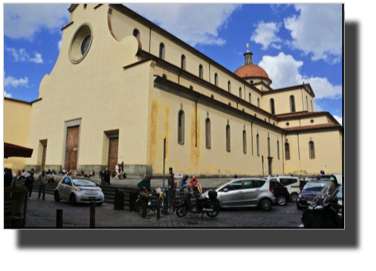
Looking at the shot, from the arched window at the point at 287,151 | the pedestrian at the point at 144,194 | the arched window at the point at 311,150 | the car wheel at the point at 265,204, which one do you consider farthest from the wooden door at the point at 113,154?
the arched window at the point at 311,150

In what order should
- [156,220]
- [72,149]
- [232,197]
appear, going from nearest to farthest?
[156,220] < [232,197] < [72,149]

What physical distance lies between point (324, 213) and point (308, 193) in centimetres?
757

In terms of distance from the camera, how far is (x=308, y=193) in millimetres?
11406

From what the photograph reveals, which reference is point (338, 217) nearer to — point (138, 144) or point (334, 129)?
point (138, 144)

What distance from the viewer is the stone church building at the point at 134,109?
19.2 meters

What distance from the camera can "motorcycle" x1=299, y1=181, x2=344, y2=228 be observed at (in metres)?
4.51

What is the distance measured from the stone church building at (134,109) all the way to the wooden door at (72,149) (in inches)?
3.7

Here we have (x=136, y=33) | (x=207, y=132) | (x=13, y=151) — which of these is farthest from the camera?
(x=136, y=33)

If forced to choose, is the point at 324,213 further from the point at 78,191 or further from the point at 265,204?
the point at 78,191

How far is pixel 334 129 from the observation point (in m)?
36.4

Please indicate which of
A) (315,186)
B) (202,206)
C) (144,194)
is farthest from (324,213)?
(315,186)

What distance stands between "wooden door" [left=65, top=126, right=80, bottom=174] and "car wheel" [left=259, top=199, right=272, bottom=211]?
17773mm
